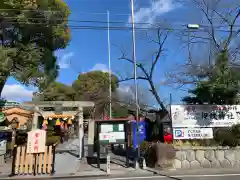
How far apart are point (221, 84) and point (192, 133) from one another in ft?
10.9

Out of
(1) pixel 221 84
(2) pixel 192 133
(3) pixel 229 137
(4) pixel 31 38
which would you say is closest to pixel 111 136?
(2) pixel 192 133

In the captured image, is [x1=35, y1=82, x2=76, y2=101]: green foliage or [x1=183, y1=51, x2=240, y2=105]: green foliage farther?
[x1=35, y1=82, x2=76, y2=101]: green foliage

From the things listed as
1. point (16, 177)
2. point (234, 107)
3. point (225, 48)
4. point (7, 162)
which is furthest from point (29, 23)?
point (234, 107)

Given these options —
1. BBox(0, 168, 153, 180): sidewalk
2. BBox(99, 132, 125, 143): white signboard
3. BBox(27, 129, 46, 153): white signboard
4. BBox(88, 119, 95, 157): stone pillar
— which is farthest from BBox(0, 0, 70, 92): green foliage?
BBox(0, 168, 153, 180): sidewalk

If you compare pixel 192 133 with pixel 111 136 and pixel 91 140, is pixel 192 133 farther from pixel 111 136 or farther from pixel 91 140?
pixel 91 140

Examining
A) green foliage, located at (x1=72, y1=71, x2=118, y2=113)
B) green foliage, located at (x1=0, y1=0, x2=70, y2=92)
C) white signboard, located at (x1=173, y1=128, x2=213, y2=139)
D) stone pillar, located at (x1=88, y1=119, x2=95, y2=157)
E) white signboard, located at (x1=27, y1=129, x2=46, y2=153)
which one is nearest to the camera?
white signboard, located at (x1=27, y1=129, x2=46, y2=153)

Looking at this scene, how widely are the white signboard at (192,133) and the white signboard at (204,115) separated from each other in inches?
8.5

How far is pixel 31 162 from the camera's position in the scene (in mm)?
11016

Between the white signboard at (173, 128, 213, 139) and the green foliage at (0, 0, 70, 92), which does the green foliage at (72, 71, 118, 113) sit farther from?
the white signboard at (173, 128, 213, 139)

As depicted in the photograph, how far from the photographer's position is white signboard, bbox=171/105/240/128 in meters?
14.3

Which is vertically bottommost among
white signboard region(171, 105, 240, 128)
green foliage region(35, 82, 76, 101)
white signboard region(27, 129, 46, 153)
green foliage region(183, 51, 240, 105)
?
white signboard region(27, 129, 46, 153)

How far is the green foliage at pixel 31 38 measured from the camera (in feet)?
61.2

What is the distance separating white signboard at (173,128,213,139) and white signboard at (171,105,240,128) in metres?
0.22

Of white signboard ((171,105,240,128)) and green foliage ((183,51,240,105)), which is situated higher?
green foliage ((183,51,240,105))
